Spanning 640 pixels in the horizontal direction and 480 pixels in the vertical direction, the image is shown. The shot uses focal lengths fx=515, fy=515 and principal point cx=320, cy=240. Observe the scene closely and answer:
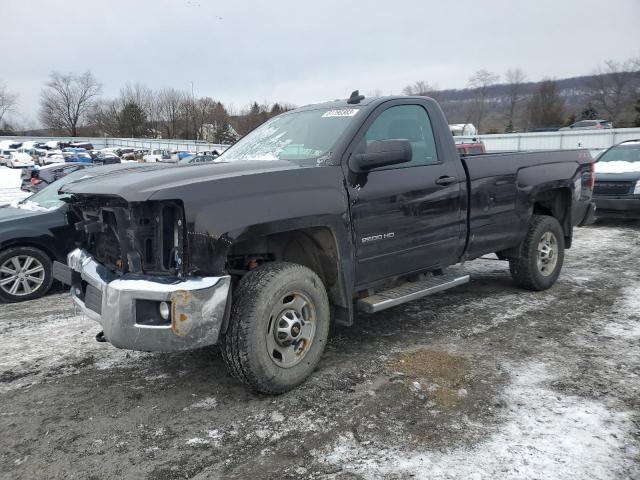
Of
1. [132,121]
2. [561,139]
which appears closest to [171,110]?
[132,121]

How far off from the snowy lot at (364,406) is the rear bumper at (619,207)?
5.69m

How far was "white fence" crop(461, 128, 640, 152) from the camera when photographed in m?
25.9

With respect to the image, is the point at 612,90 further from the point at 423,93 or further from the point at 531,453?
the point at 531,453

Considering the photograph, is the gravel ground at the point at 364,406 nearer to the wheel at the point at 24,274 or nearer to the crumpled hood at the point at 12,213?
the wheel at the point at 24,274

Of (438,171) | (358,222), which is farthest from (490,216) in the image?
(358,222)

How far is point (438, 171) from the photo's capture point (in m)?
4.39

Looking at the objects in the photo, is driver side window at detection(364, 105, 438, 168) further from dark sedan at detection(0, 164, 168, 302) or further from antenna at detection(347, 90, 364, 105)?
dark sedan at detection(0, 164, 168, 302)

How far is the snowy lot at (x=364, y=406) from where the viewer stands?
270 cm

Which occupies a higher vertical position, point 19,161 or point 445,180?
point 19,161

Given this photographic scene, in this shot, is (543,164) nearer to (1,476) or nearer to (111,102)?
(1,476)

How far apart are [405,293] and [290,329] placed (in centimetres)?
118

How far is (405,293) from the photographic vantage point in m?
4.16

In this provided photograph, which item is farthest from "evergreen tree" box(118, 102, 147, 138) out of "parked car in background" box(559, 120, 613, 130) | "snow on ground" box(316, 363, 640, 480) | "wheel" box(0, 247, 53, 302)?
"snow on ground" box(316, 363, 640, 480)

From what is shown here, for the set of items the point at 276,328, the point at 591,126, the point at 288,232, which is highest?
the point at 591,126
